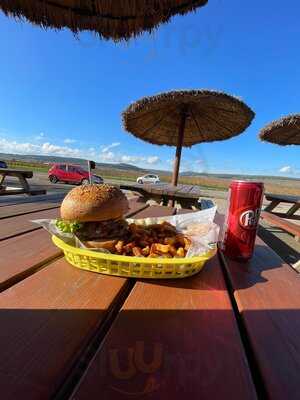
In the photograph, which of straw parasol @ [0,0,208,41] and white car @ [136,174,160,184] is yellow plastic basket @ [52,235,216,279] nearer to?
straw parasol @ [0,0,208,41]

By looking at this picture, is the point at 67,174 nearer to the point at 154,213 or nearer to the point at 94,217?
the point at 154,213

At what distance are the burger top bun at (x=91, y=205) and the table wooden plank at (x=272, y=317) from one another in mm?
469

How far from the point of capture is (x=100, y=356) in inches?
15.9

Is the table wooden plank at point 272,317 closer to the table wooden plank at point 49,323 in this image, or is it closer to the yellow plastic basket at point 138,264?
the yellow plastic basket at point 138,264

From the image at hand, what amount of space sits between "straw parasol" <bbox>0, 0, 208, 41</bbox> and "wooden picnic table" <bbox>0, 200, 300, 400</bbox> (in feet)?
6.55

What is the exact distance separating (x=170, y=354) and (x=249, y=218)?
0.57 meters

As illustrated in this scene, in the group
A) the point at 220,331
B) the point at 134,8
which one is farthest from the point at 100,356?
the point at 134,8

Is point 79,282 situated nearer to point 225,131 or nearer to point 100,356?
point 100,356

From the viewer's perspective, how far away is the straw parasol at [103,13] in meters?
1.81

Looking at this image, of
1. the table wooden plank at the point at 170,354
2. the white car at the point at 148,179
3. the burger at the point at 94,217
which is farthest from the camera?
the white car at the point at 148,179

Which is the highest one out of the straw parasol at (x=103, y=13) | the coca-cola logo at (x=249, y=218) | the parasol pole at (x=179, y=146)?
the straw parasol at (x=103, y=13)

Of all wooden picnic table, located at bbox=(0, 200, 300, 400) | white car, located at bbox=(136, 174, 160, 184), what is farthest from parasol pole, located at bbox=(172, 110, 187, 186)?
white car, located at bbox=(136, 174, 160, 184)

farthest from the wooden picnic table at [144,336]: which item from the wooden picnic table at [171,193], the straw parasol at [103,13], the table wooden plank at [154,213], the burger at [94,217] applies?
the wooden picnic table at [171,193]

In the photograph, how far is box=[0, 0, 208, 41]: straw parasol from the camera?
1809 millimetres
